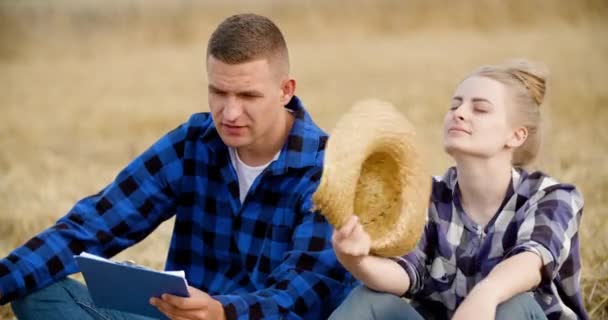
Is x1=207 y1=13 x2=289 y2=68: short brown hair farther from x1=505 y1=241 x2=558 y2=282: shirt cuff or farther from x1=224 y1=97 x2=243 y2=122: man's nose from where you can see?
x1=505 y1=241 x2=558 y2=282: shirt cuff

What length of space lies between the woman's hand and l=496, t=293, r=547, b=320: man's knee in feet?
1.36

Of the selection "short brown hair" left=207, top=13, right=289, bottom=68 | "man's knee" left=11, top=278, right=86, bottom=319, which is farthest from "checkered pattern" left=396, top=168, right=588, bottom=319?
"man's knee" left=11, top=278, right=86, bottom=319

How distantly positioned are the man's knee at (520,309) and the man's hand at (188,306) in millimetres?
830

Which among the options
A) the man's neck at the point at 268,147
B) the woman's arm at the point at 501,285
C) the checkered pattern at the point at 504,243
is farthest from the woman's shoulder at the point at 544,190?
the man's neck at the point at 268,147

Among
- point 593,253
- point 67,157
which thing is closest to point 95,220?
point 593,253

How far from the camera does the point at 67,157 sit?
8.47 meters

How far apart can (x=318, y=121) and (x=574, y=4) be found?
5694 mm

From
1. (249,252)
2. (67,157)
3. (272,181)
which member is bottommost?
(67,157)

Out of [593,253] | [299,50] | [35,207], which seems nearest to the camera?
[593,253]

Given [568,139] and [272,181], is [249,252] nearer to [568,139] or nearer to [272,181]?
[272,181]

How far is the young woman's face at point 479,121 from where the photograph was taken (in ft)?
11.0

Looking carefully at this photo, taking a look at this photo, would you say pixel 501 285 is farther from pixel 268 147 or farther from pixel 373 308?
pixel 268 147

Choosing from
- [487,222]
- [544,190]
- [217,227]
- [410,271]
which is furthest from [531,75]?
[217,227]

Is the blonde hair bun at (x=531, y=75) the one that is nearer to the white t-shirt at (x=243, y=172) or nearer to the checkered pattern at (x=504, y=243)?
the checkered pattern at (x=504, y=243)
